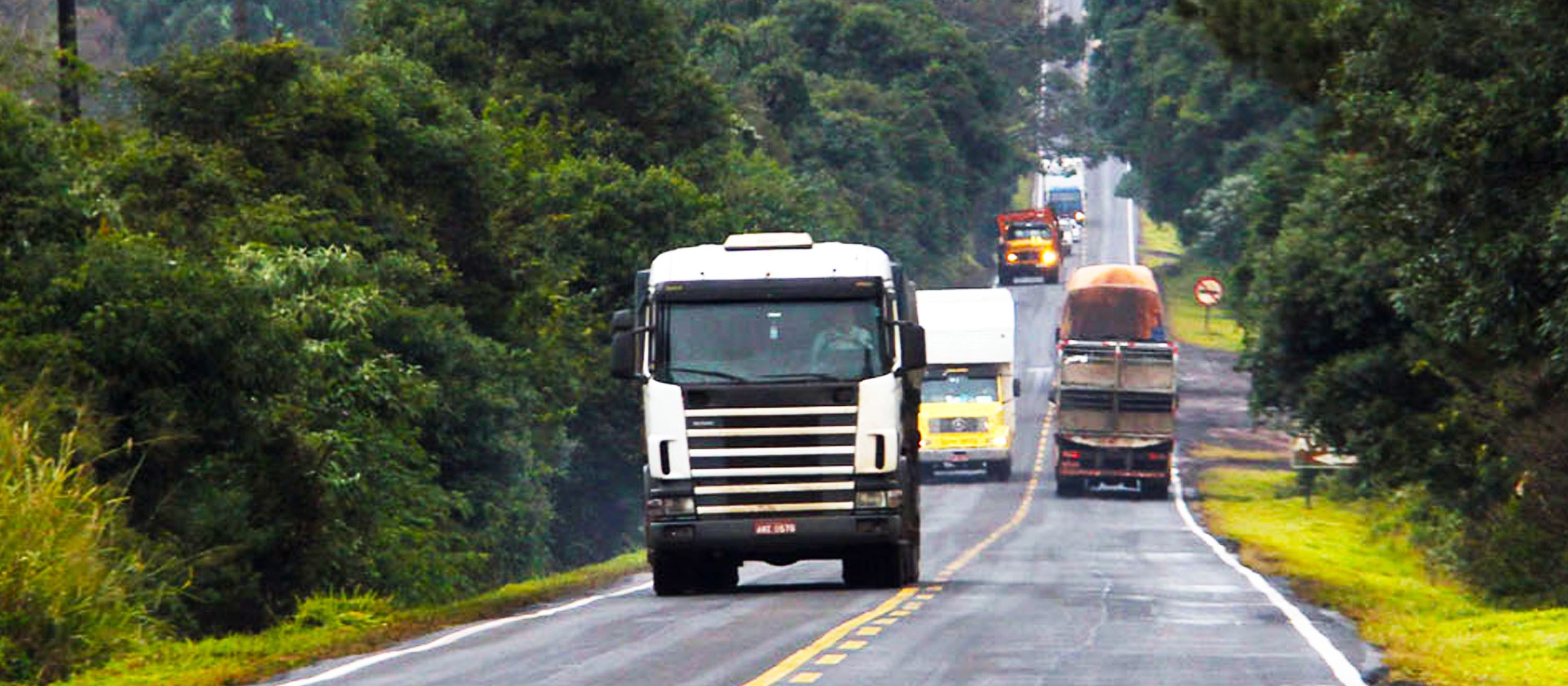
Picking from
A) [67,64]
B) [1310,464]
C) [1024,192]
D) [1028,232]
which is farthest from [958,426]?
[1024,192]

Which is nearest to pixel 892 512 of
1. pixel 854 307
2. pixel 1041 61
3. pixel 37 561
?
pixel 854 307

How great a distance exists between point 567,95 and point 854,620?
128 feet

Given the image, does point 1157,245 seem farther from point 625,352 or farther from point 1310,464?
point 625,352

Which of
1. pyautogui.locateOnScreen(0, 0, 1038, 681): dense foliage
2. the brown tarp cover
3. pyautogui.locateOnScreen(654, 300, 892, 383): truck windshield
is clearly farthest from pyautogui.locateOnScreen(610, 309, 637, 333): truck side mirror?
the brown tarp cover

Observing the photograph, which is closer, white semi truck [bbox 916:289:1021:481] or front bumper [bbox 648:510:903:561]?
front bumper [bbox 648:510:903:561]

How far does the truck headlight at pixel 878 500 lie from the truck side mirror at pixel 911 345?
4.25 feet

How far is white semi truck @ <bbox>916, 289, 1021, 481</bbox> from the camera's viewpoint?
59.5m

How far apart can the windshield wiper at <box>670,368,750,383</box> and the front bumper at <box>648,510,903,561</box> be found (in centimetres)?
144

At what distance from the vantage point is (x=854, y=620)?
20.6 meters

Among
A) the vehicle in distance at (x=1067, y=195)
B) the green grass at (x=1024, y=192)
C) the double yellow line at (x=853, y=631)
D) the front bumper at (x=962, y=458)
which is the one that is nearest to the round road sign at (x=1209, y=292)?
the front bumper at (x=962, y=458)

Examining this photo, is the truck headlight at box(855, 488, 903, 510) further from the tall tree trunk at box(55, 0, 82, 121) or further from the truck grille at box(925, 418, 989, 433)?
the truck grille at box(925, 418, 989, 433)

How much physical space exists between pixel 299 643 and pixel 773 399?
239 inches

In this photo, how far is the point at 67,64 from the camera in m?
33.0

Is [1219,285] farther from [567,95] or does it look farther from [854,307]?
[854,307]
